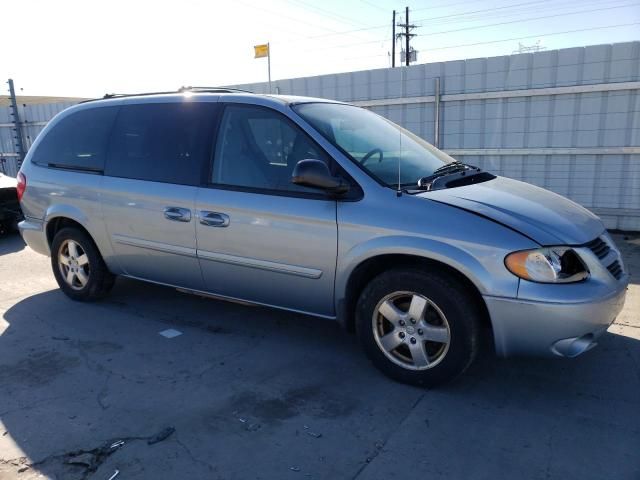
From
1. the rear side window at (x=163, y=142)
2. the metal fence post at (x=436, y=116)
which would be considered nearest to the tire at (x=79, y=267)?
the rear side window at (x=163, y=142)

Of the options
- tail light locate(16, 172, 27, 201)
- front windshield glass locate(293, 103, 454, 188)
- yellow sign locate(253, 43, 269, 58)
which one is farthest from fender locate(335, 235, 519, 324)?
yellow sign locate(253, 43, 269, 58)

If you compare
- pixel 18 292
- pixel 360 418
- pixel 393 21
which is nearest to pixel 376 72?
pixel 18 292

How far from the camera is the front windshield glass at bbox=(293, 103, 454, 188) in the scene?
3.60 meters

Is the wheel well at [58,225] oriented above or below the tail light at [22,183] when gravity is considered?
below

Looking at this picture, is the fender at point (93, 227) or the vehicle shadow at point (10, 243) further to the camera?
the vehicle shadow at point (10, 243)

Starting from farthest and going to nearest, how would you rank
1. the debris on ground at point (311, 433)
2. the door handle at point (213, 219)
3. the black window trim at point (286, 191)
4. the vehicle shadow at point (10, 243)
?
the vehicle shadow at point (10, 243) → the door handle at point (213, 219) → the black window trim at point (286, 191) → the debris on ground at point (311, 433)

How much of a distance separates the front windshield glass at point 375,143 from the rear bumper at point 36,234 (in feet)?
9.97

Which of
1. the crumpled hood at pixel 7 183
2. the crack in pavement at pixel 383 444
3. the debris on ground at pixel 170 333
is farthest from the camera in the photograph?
the crumpled hood at pixel 7 183

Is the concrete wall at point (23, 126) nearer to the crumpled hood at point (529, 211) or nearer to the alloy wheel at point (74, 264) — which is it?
the alloy wheel at point (74, 264)

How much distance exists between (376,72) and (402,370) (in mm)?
6744

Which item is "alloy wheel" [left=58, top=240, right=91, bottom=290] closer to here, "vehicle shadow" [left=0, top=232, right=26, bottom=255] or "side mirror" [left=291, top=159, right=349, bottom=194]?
"side mirror" [left=291, top=159, right=349, bottom=194]

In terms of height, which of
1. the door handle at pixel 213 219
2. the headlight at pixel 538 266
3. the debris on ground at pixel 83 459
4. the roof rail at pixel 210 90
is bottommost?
the debris on ground at pixel 83 459

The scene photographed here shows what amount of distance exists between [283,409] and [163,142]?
7.95ft

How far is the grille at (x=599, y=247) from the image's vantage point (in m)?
3.17
